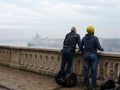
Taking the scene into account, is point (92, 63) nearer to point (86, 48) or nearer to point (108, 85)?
point (86, 48)

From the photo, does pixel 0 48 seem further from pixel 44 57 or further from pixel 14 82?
pixel 14 82

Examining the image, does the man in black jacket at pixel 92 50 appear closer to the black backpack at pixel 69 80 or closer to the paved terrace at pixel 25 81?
the black backpack at pixel 69 80

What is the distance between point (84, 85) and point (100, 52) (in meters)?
1.21

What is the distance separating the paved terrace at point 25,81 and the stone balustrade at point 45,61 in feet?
1.23

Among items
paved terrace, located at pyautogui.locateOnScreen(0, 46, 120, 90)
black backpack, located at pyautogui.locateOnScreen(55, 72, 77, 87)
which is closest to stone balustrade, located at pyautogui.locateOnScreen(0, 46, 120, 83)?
paved terrace, located at pyautogui.locateOnScreen(0, 46, 120, 90)

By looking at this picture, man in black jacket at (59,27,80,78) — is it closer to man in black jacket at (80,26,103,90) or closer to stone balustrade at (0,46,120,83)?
stone balustrade at (0,46,120,83)

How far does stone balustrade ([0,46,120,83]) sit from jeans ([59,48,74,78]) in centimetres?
43

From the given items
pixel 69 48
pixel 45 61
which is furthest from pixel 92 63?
pixel 45 61

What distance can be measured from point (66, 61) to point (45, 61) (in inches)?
77.2

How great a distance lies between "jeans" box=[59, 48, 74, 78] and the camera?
9.93 metres

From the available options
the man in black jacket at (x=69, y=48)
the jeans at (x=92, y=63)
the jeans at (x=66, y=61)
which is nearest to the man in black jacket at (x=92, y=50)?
the jeans at (x=92, y=63)

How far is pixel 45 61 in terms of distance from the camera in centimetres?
1196

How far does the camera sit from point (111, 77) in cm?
931

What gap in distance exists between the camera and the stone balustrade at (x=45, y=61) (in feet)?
30.6
